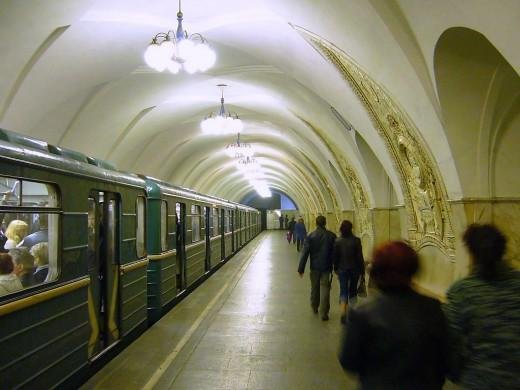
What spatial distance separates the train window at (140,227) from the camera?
7.85 meters

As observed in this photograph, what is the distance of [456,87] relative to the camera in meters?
7.55

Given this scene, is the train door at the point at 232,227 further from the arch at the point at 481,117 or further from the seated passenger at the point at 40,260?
the seated passenger at the point at 40,260

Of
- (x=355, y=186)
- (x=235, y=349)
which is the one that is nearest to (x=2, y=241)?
(x=235, y=349)

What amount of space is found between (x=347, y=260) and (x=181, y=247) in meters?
4.28

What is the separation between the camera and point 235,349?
7.09 meters

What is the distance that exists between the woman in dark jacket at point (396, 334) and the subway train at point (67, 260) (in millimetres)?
2590

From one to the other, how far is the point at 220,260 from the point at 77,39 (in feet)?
33.5

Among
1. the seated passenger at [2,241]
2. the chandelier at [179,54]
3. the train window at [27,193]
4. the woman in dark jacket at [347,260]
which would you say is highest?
the chandelier at [179,54]

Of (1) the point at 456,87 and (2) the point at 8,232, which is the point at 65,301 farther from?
(1) the point at 456,87

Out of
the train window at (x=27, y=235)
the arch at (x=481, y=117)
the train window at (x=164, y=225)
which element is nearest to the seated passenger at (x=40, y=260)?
the train window at (x=27, y=235)

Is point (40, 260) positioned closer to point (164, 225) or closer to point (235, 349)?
point (235, 349)

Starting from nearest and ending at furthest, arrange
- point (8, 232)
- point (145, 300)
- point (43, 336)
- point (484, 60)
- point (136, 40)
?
1. point (8, 232)
2. point (43, 336)
3. point (484, 60)
4. point (145, 300)
5. point (136, 40)

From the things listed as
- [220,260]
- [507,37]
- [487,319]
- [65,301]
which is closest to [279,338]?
[65,301]

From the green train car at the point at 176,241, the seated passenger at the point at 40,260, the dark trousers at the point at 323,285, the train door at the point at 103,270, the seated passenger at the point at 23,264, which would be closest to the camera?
the seated passenger at the point at 23,264
